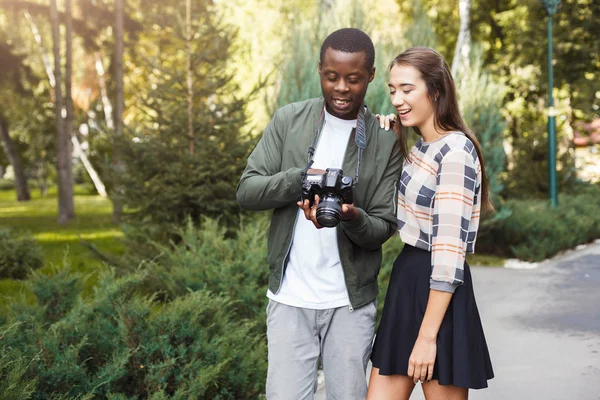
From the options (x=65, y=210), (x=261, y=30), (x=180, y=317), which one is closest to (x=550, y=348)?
(x=180, y=317)

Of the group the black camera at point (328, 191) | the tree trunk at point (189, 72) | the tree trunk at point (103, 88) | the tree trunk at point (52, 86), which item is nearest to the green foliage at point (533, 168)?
the tree trunk at point (52, 86)

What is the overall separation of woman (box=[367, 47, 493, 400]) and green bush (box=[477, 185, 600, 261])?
425 inches

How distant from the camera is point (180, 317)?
4.72 metres

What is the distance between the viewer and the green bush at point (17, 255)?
10930 millimetres

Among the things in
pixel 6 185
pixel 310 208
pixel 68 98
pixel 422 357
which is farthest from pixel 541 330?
pixel 6 185

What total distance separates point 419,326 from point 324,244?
49 cm

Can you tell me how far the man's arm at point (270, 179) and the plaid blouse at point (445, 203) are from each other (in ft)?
1.49

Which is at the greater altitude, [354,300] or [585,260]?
[354,300]

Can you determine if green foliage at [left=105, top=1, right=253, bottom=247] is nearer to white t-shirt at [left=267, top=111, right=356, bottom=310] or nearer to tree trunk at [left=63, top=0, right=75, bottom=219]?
white t-shirt at [left=267, top=111, right=356, bottom=310]

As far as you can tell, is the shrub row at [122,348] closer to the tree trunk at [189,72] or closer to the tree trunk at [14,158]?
the tree trunk at [189,72]

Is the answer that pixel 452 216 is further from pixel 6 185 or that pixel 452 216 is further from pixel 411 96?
pixel 6 185

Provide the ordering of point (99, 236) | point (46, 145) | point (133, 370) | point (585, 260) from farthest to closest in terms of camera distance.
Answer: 1. point (46, 145)
2. point (99, 236)
3. point (585, 260)
4. point (133, 370)

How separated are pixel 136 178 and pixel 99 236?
28.5ft

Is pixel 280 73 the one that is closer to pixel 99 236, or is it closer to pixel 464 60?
pixel 464 60
